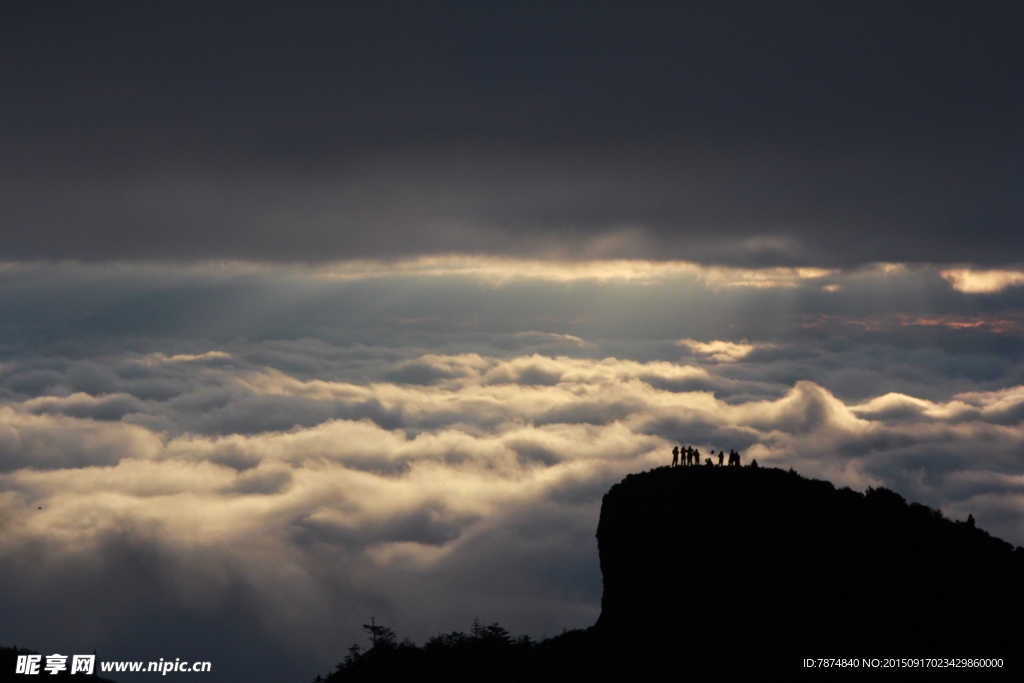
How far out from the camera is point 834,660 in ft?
166

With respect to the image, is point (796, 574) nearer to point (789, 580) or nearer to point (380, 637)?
point (789, 580)

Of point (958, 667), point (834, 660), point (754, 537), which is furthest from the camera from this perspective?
point (754, 537)

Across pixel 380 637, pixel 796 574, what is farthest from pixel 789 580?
pixel 380 637

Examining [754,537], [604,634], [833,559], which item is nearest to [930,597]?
[833,559]

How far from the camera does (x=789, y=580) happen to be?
5384 centimetres

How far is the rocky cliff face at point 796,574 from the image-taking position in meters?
51.7

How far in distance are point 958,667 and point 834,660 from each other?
7.21m

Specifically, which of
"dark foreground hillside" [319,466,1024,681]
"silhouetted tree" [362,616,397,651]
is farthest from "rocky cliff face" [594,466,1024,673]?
"silhouetted tree" [362,616,397,651]

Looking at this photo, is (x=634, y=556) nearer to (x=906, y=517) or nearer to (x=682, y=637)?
(x=682, y=637)

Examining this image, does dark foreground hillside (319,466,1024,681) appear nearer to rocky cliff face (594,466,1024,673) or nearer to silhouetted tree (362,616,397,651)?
rocky cliff face (594,466,1024,673)

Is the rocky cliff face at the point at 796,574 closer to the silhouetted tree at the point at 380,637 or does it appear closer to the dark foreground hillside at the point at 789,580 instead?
the dark foreground hillside at the point at 789,580

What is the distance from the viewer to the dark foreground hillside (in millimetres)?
51125

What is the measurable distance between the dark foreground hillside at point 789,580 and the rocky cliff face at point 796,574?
8cm

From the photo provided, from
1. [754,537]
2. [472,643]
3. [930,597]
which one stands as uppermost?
[754,537]
